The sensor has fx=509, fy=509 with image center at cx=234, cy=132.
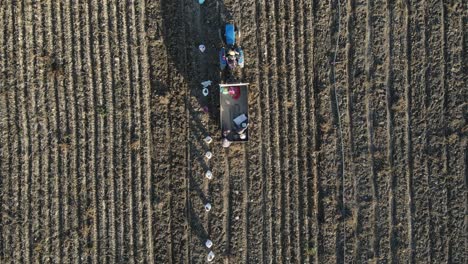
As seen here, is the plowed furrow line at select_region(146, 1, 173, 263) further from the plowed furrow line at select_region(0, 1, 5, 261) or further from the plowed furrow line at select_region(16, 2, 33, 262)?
the plowed furrow line at select_region(0, 1, 5, 261)

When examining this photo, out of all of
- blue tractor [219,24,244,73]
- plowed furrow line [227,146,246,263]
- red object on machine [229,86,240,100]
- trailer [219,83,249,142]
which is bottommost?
plowed furrow line [227,146,246,263]

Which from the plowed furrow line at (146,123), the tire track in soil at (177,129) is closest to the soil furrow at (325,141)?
the tire track in soil at (177,129)

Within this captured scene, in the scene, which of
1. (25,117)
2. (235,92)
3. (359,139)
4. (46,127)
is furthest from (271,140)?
(25,117)

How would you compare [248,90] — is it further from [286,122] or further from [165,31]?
→ [165,31]

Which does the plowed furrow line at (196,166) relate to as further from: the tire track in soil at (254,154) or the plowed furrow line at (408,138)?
the plowed furrow line at (408,138)

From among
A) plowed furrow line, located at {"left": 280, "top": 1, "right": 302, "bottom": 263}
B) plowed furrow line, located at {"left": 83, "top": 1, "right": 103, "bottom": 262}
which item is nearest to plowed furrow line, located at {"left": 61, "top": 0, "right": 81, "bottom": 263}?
plowed furrow line, located at {"left": 83, "top": 1, "right": 103, "bottom": 262}

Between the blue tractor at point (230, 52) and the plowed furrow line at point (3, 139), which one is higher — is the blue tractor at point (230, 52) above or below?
above
